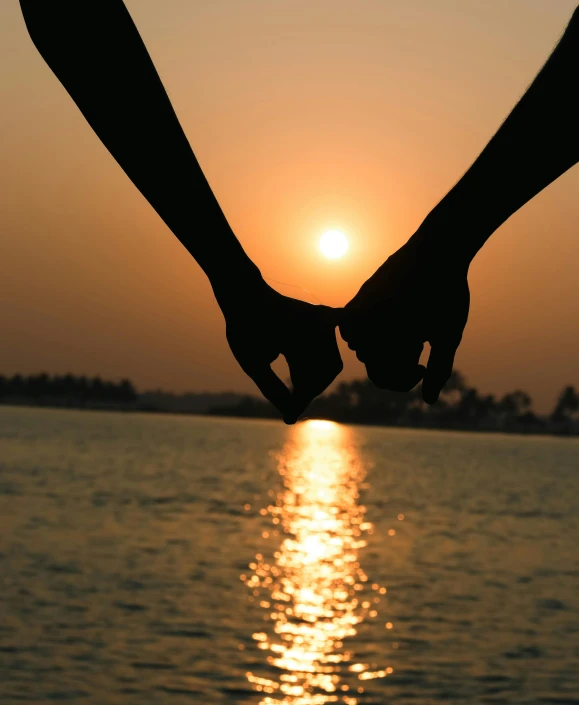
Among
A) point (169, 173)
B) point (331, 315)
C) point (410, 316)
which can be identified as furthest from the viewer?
point (331, 315)

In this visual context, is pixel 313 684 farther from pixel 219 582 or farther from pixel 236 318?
pixel 236 318

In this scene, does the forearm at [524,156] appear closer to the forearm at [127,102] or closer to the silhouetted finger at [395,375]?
the silhouetted finger at [395,375]

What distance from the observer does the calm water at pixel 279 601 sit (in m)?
39.2

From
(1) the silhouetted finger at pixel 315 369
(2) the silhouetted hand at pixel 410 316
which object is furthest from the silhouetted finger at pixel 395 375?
(1) the silhouetted finger at pixel 315 369

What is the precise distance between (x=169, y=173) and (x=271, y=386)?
90cm

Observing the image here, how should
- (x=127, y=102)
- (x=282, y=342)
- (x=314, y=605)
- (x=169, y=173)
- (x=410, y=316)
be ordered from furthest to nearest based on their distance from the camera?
1. (x=314, y=605)
2. (x=282, y=342)
3. (x=410, y=316)
4. (x=169, y=173)
5. (x=127, y=102)

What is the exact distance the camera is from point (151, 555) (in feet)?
230

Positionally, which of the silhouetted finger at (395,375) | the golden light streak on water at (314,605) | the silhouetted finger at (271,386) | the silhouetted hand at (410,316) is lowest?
the golden light streak on water at (314,605)

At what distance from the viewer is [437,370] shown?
383cm

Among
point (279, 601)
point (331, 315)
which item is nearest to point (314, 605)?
point (279, 601)

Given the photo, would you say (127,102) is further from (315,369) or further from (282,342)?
(315,369)

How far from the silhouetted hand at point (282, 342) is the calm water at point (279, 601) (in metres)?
34.0

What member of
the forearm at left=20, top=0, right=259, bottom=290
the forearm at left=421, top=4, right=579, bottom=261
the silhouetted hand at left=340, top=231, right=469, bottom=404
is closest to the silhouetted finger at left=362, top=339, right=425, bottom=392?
the silhouetted hand at left=340, top=231, right=469, bottom=404

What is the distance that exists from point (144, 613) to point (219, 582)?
9498 mm
